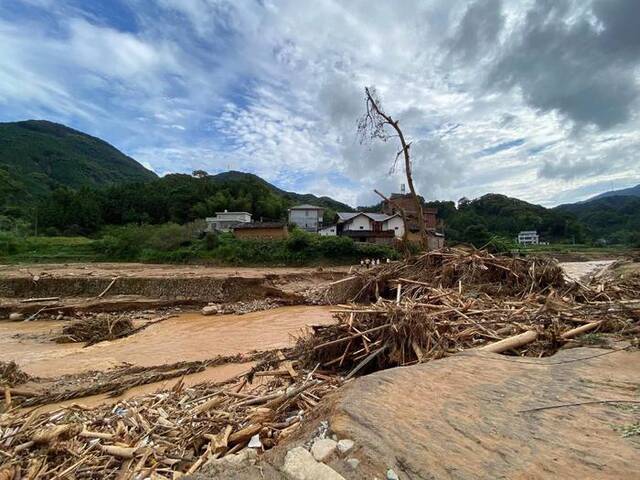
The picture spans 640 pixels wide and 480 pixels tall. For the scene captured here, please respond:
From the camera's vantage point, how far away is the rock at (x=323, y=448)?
257cm

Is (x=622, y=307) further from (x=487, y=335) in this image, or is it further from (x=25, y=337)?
(x=25, y=337)

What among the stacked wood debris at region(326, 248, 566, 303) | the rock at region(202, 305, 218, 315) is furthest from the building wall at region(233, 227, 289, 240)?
the stacked wood debris at region(326, 248, 566, 303)

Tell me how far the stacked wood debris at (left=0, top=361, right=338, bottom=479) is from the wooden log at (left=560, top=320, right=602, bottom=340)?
3.58 meters

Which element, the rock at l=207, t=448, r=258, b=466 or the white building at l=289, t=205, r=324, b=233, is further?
the white building at l=289, t=205, r=324, b=233

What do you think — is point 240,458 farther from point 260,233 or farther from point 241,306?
point 260,233

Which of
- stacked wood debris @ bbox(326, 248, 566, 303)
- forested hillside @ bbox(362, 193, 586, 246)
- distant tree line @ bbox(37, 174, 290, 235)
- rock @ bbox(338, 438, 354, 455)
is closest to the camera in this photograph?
rock @ bbox(338, 438, 354, 455)

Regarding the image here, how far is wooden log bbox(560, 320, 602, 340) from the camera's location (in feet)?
18.2

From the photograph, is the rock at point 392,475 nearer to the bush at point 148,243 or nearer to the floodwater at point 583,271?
the floodwater at point 583,271

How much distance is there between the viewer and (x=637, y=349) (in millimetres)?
4762


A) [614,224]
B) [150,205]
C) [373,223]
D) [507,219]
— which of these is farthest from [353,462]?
[614,224]

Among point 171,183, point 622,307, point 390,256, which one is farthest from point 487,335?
point 171,183

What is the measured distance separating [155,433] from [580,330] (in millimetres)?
5934

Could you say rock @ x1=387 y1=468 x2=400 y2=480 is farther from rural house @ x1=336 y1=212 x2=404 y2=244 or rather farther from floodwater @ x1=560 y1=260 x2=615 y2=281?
rural house @ x1=336 y1=212 x2=404 y2=244

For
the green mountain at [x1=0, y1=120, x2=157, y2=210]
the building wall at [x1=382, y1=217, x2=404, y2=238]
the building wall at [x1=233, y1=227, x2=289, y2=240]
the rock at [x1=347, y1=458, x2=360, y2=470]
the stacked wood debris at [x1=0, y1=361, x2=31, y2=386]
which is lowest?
the stacked wood debris at [x1=0, y1=361, x2=31, y2=386]
